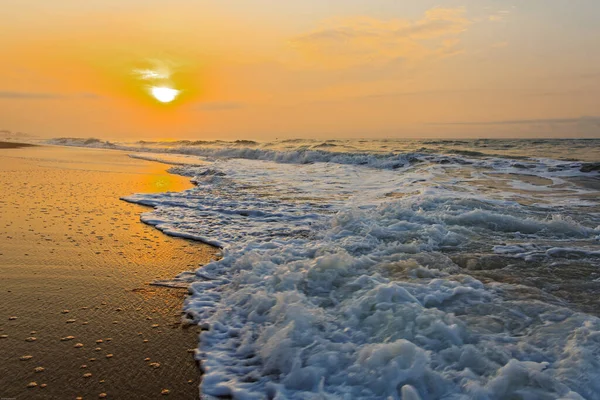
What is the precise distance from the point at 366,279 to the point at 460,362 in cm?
157

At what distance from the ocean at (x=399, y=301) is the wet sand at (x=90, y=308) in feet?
0.90

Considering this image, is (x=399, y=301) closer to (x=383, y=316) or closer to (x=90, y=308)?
(x=383, y=316)

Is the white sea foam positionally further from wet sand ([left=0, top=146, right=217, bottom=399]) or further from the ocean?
wet sand ([left=0, top=146, right=217, bottom=399])

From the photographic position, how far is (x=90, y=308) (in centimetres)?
396

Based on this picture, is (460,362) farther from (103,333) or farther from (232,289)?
(103,333)

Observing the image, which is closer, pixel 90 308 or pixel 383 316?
pixel 383 316

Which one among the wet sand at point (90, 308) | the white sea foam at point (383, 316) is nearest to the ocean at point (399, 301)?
the white sea foam at point (383, 316)

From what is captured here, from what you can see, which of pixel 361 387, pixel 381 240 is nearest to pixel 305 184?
pixel 381 240

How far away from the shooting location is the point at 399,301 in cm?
389

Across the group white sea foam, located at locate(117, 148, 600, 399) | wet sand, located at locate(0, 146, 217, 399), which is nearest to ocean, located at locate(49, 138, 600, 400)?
white sea foam, located at locate(117, 148, 600, 399)

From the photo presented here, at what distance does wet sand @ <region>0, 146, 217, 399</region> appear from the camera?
2.87 metres

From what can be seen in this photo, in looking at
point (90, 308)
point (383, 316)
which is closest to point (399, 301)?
point (383, 316)

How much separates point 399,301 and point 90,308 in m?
2.98

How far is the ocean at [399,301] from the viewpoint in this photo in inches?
112
